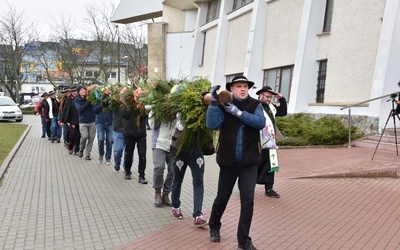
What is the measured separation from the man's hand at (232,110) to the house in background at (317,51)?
186 cm

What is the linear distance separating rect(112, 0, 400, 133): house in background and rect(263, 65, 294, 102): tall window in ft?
0.09

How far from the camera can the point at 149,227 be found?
18.2 ft

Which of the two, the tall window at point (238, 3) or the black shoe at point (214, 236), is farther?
the tall window at point (238, 3)

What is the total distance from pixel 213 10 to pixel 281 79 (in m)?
11.2

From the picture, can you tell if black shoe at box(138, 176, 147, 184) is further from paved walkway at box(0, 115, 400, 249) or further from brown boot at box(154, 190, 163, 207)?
brown boot at box(154, 190, 163, 207)

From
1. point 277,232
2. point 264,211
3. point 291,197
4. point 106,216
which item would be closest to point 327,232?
point 277,232

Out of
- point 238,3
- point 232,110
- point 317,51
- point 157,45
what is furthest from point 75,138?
point 157,45

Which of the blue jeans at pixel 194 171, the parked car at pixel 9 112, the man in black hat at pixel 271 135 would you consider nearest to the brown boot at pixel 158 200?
the blue jeans at pixel 194 171

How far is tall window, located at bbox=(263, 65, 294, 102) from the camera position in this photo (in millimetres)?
18750

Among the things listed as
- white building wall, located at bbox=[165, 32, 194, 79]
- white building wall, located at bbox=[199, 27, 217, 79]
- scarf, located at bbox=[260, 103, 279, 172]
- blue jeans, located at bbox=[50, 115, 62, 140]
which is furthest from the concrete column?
scarf, located at bbox=[260, 103, 279, 172]

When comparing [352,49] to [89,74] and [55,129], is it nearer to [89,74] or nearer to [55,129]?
[55,129]

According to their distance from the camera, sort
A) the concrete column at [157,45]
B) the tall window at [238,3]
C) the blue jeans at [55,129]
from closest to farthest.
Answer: the blue jeans at [55,129], the tall window at [238,3], the concrete column at [157,45]

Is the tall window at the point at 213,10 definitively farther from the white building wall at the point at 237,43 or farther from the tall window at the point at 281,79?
the tall window at the point at 281,79

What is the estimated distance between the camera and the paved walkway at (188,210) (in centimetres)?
497
